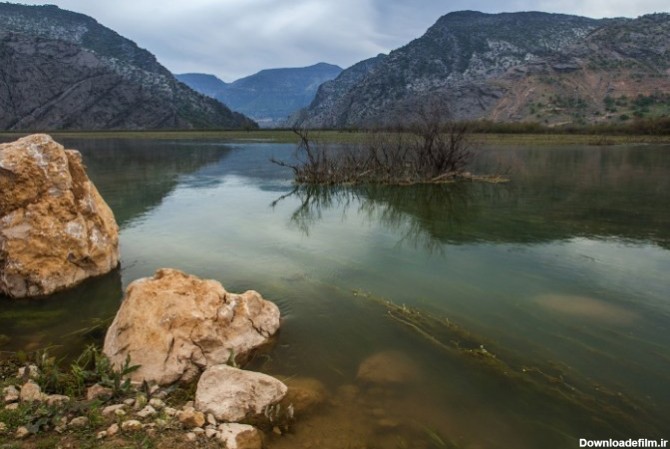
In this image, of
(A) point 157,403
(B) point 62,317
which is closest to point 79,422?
(A) point 157,403

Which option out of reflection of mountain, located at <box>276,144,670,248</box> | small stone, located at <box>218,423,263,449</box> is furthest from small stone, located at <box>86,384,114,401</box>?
reflection of mountain, located at <box>276,144,670,248</box>

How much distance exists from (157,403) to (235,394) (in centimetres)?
85

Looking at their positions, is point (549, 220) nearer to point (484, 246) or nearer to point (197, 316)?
point (484, 246)

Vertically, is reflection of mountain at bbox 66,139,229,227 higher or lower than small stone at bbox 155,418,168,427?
higher

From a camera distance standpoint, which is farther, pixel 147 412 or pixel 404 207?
pixel 404 207

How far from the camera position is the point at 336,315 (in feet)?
26.6

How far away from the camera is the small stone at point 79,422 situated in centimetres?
449

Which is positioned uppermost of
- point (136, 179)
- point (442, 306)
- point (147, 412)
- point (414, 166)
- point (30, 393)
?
point (414, 166)

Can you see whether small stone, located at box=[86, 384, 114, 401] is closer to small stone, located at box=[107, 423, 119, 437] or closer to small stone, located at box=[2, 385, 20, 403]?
small stone, located at box=[2, 385, 20, 403]

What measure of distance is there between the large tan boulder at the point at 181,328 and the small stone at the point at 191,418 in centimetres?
105

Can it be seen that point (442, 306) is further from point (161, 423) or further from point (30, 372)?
point (30, 372)

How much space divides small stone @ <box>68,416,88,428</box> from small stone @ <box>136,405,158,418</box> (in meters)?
0.47

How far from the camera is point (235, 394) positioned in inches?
200

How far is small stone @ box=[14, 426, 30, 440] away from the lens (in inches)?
166
